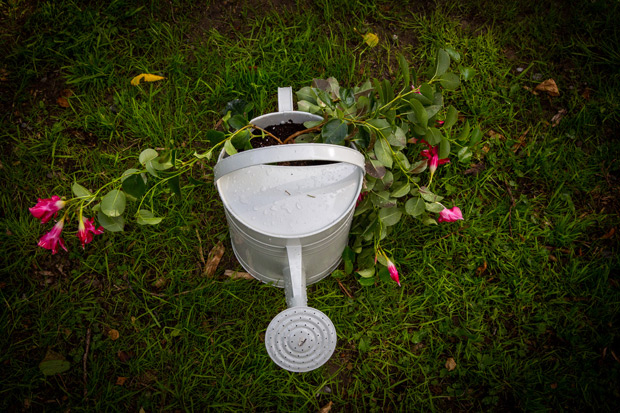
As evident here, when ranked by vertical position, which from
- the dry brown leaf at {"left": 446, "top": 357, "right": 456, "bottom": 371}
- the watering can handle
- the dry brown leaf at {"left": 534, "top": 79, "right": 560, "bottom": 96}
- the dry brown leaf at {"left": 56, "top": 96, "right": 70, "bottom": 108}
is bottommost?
the dry brown leaf at {"left": 446, "top": 357, "right": 456, "bottom": 371}

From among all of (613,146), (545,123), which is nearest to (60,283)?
(545,123)

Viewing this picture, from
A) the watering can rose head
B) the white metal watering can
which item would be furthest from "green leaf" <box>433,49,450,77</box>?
the white metal watering can

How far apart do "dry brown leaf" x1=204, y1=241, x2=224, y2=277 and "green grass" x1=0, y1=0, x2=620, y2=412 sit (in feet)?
0.10

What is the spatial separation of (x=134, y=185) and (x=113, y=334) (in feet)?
2.55

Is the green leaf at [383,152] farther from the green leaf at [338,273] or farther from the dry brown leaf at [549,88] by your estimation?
the dry brown leaf at [549,88]

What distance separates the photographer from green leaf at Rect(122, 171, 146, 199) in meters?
1.10

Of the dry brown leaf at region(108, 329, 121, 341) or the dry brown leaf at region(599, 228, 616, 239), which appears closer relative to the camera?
the dry brown leaf at region(108, 329, 121, 341)

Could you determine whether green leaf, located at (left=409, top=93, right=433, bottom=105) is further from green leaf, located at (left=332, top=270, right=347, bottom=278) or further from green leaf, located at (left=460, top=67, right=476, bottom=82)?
green leaf, located at (left=332, top=270, right=347, bottom=278)

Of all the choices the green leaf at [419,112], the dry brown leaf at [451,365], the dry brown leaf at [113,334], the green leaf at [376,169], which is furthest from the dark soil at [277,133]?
the dry brown leaf at [451,365]

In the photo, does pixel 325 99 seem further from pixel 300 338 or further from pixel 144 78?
pixel 144 78

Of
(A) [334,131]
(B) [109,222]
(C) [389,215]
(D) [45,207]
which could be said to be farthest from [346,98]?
(D) [45,207]

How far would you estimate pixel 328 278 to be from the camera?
1666 mm

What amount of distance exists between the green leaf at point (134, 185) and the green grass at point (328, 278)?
601mm

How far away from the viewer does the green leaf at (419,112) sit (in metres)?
1.23
